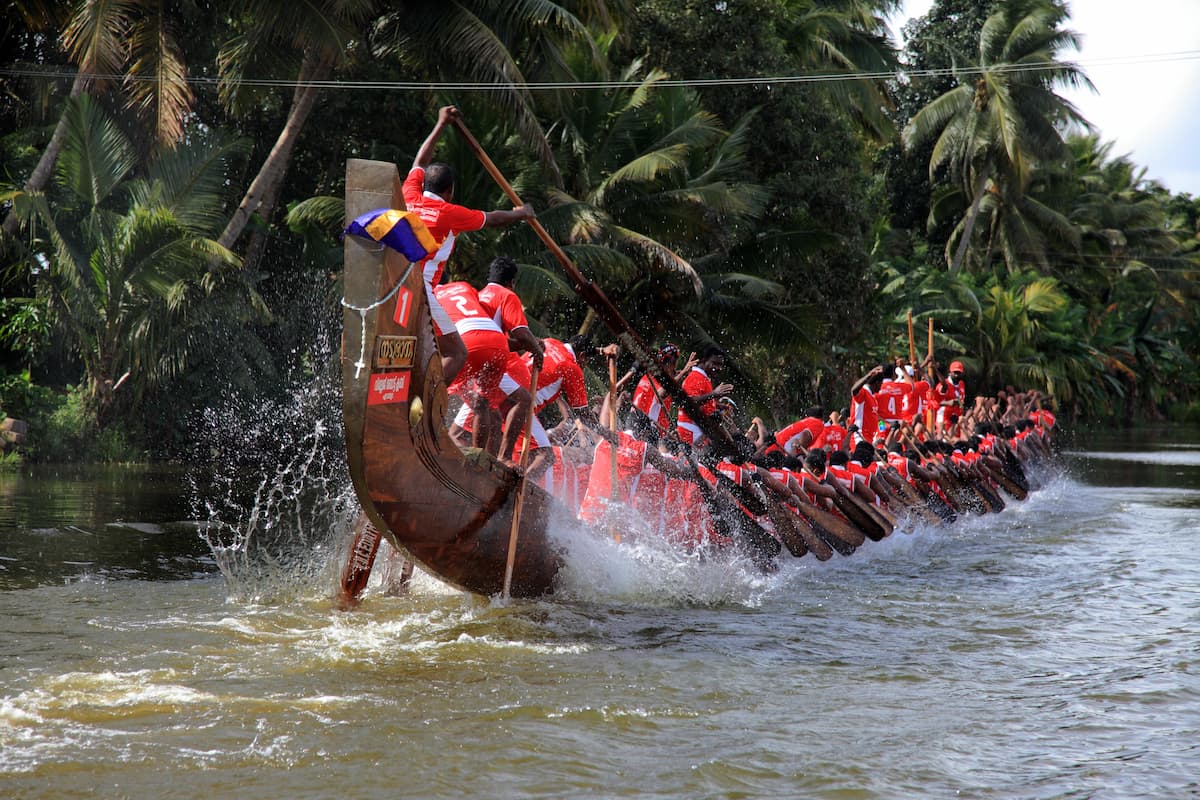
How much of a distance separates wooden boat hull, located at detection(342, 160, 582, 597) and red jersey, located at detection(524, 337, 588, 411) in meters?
1.48

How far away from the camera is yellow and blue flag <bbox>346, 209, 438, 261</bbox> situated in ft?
19.5

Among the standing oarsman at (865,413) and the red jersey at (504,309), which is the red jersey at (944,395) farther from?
the red jersey at (504,309)

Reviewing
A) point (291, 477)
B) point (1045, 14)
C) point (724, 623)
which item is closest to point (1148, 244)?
point (1045, 14)

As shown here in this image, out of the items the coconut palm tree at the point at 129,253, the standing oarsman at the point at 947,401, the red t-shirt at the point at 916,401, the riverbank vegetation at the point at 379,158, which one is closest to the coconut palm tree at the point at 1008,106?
the riverbank vegetation at the point at 379,158

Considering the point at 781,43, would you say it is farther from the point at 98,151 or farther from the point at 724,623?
the point at 724,623

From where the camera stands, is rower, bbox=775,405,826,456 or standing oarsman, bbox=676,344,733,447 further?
rower, bbox=775,405,826,456

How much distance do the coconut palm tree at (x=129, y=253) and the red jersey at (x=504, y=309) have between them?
995cm

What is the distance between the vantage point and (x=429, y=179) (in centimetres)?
709

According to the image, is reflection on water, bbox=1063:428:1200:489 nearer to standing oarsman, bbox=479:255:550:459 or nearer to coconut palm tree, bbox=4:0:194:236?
standing oarsman, bbox=479:255:550:459

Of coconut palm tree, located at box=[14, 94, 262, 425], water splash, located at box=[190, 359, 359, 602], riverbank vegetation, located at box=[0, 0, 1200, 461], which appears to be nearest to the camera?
water splash, located at box=[190, 359, 359, 602]

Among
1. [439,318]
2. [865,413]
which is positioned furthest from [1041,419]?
[439,318]

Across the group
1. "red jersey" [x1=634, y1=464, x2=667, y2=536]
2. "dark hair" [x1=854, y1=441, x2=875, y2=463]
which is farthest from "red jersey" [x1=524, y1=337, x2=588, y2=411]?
"dark hair" [x1=854, y1=441, x2=875, y2=463]

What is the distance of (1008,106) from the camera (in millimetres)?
32719

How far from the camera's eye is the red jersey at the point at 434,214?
6832 millimetres
